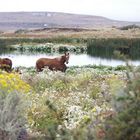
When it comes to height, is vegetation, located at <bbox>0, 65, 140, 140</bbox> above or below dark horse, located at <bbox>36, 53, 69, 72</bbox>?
above

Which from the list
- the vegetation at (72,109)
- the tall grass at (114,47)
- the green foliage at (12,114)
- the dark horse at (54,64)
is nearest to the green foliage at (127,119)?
the vegetation at (72,109)

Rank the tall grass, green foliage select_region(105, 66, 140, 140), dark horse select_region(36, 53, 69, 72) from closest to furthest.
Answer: green foliage select_region(105, 66, 140, 140)
dark horse select_region(36, 53, 69, 72)
the tall grass

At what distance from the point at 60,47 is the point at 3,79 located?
140ft

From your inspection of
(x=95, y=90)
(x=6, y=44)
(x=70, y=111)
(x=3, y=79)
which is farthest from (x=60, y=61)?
(x=6, y=44)

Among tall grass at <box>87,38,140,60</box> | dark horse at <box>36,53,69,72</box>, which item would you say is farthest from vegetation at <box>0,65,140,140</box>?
tall grass at <box>87,38,140,60</box>

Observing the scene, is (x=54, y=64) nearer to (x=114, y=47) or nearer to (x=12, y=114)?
(x=12, y=114)

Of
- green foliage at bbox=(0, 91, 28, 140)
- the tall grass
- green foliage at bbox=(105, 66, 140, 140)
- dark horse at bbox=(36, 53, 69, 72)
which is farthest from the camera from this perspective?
the tall grass

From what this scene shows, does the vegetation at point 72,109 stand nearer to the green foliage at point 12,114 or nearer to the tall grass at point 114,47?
the green foliage at point 12,114

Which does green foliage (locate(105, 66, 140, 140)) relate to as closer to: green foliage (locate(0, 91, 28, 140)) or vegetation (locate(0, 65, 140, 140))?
vegetation (locate(0, 65, 140, 140))

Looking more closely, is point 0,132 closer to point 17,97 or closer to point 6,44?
point 17,97

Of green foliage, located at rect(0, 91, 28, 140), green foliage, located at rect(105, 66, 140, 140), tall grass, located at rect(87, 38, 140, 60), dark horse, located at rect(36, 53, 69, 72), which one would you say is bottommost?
tall grass, located at rect(87, 38, 140, 60)

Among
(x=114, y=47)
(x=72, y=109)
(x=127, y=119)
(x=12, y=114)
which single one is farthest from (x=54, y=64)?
(x=114, y=47)

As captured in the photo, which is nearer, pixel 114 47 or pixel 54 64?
pixel 54 64

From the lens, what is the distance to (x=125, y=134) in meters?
4.71
